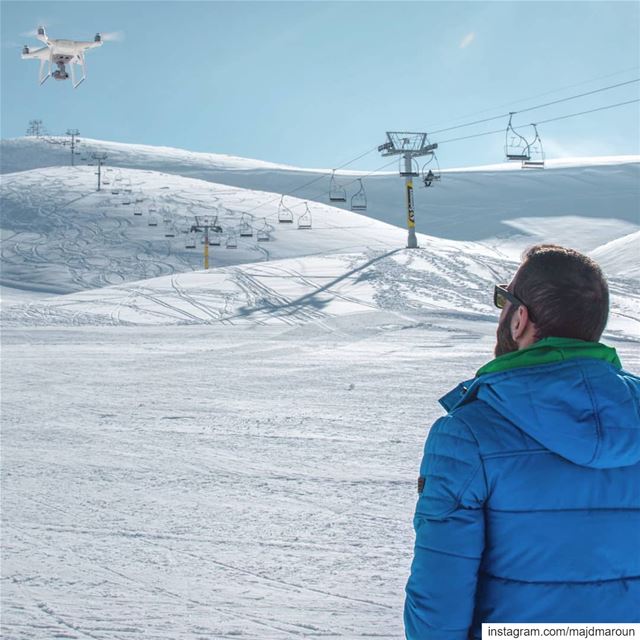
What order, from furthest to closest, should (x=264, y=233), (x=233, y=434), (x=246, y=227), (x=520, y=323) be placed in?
1. (x=264, y=233)
2. (x=246, y=227)
3. (x=233, y=434)
4. (x=520, y=323)

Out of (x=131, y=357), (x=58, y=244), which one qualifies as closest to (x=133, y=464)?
(x=131, y=357)

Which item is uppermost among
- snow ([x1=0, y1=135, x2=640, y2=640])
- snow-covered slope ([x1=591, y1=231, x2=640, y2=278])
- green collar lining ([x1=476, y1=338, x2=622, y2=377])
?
snow-covered slope ([x1=591, y1=231, x2=640, y2=278])

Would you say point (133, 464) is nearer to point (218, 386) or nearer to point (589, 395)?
point (218, 386)

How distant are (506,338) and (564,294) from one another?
0.59 ft

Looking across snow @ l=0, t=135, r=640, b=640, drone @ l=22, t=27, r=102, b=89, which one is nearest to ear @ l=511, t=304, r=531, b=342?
snow @ l=0, t=135, r=640, b=640

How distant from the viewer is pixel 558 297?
166 cm

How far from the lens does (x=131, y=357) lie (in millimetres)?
15586

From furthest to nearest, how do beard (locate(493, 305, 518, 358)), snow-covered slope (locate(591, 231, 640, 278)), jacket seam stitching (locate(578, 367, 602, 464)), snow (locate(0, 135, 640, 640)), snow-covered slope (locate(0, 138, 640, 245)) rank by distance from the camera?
snow-covered slope (locate(0, 138, 640, 245))
snow-covered slope (locate(591, 231, 640, 278))
snow (locate(0, 135, 640, 640))
beard (locate(493, 305, 518, 358))
jacket seam stitching (locate(578, 367, 602, 464))

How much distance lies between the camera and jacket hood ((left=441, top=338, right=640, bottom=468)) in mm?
1539

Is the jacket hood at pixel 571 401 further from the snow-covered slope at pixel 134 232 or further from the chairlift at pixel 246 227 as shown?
the chairlift at pixel 246 227

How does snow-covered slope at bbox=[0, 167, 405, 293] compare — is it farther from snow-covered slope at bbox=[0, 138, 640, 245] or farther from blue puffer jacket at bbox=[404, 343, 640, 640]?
blue puffer jacket at bbox=[404, 343, 640, 640]

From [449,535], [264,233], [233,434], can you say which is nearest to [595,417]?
[449,535]

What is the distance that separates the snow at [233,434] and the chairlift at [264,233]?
6620 mm

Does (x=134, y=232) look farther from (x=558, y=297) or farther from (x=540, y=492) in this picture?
(x=540, y=492)
